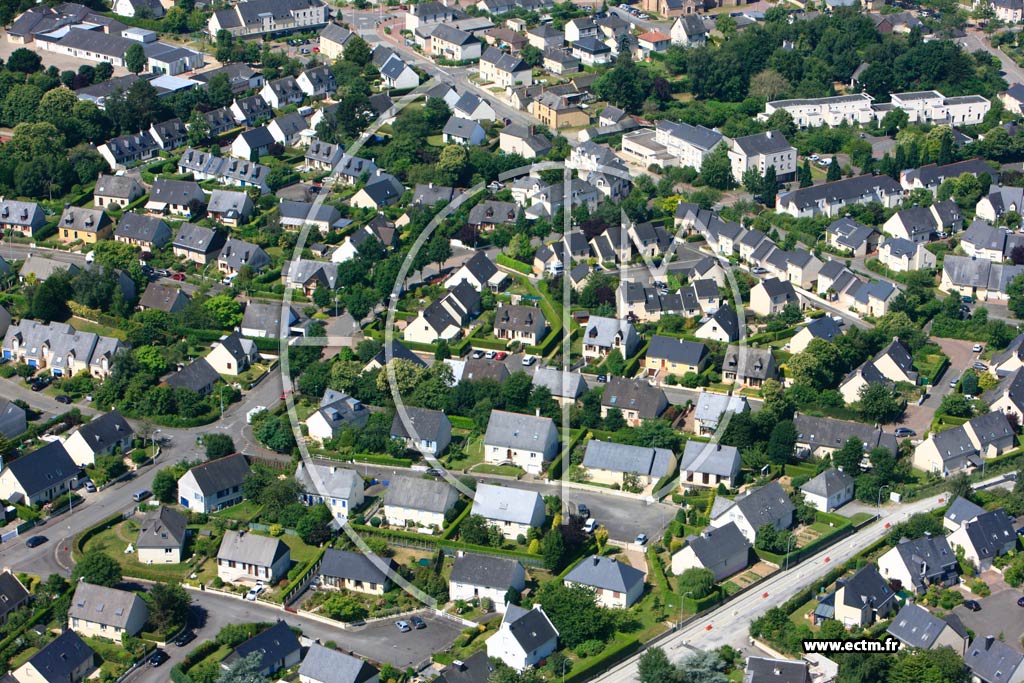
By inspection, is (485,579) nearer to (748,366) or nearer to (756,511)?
(756,511)

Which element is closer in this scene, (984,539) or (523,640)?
(523,640)

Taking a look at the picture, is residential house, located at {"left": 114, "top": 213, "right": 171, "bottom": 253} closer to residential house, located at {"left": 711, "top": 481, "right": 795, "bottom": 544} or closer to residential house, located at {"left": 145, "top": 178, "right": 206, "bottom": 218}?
residential house, located at {"left": 145, "top": 178, "right": 206, "bottom": 218}

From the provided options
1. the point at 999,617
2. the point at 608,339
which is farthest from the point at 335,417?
the point at 999,617

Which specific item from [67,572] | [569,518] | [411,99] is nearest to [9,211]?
[411,99]

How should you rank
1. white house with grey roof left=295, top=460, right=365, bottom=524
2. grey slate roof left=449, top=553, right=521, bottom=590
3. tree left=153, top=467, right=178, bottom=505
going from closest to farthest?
grey slate roof left=449, top=553, right=521, bottom=590 < white house with grey roof left=295, top=460, right=365, bottom=524 < tree left=153, top=467, right=178, bottom=505

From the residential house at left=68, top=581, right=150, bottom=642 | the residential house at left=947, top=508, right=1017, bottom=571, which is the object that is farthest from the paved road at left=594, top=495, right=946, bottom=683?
the residential house at left=68, top=581, right=150, bottom=642

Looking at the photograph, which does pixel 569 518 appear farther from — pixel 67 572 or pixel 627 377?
pixel 67 572
